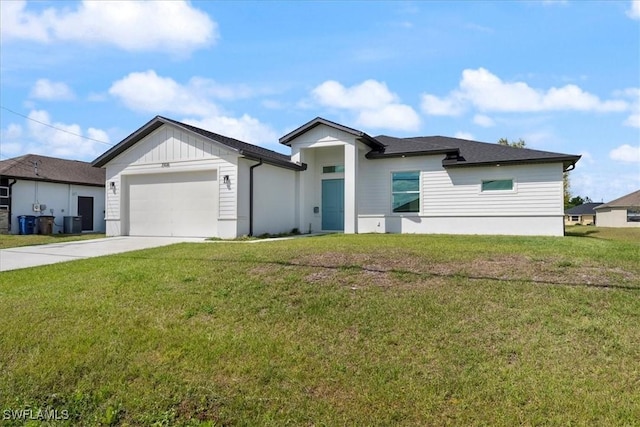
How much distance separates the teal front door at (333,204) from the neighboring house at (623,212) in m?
36.9

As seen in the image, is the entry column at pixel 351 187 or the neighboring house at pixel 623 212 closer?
the entry column at pixel 351 187

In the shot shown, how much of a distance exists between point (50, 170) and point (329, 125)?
1490cm

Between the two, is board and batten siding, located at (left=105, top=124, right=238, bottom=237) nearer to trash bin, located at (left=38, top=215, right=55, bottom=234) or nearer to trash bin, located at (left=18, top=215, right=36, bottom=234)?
trash bin, located at (left=38, top=215, right=55, bottom=234)

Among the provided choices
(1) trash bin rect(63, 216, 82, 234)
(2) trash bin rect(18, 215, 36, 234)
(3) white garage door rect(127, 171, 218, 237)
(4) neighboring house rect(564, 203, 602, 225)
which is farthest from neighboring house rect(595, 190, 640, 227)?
(2) trash bin rect(18, 215, 36, 234)

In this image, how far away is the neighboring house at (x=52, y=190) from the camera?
17.7 metres

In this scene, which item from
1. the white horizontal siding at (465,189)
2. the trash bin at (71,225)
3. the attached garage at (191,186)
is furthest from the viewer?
the trash bin at (71,225)

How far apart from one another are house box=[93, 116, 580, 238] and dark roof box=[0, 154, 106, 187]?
557 centimetres

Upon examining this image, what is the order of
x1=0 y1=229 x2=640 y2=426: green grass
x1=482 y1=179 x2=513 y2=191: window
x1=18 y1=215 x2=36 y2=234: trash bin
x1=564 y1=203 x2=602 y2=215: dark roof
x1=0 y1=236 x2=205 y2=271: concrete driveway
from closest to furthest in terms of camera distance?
x1=0 y1=229 x2=640 y2=426: green grass → x1=0 y1=236 x2=205 y2=271: concrete driveway → x1=482 y1=179 x2=513 y2=191: window → x1=18 y1=215 x2=36 y2=234: trash bin → x1=564 y1=203 x2=602 y2=215: dark roof

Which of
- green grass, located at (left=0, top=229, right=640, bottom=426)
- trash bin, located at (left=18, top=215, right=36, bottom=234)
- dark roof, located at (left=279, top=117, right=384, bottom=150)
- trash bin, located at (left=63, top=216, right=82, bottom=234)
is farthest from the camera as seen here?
trash bin, located at (left=63, top=216, right=82, bottom=234)

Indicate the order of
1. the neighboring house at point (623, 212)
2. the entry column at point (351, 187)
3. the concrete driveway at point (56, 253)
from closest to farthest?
1. the concrete driveway at point (56, 253)
2. the entry column at point (351, 187)
3. the neighboring house at point (623, 212)

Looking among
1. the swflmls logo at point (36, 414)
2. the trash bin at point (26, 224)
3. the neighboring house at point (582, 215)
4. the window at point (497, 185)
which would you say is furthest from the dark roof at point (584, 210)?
the swflmls logo at point (36, 414)

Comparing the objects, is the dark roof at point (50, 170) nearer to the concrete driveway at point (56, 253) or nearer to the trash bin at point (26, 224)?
the trash bin at point (26, 224)

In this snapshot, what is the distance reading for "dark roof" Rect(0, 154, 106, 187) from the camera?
59.6 feet

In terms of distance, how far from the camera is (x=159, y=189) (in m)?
14.6
